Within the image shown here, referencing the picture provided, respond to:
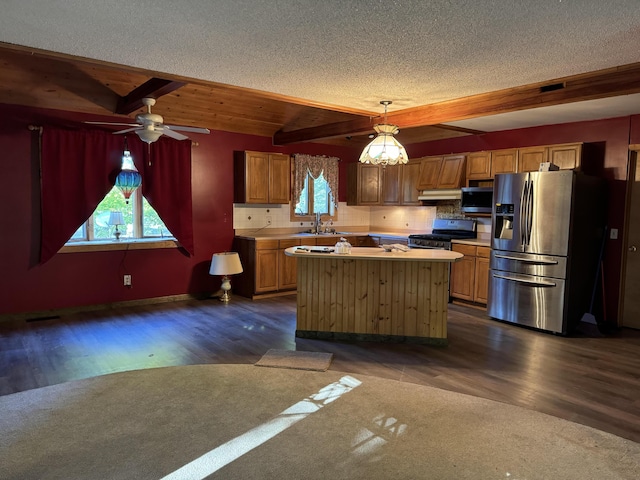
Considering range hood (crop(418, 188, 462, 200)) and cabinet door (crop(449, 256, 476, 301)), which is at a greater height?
range hood (crop(418, 188, 462, 200))

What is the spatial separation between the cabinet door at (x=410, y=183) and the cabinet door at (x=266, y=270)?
7.54ft

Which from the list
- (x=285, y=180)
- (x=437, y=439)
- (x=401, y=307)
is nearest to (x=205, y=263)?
(x=285, y=180)

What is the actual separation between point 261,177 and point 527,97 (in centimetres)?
389

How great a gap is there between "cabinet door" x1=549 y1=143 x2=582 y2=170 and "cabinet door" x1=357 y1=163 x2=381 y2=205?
9.49 feet

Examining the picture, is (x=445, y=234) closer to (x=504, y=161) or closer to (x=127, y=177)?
(x=504, y=161)

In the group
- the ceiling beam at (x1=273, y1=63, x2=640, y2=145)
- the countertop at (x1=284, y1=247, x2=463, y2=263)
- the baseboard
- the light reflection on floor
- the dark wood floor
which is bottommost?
the light reflection on floor

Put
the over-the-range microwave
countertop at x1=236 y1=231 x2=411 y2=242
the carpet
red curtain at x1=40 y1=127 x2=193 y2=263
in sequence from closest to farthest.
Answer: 1. the carpet
2. red curtain at x1=40 y1=127 x2=193 y2=263
3. the over-the-range microwave
4. countertop at x1=236 y1=231 x2=411 y2=242

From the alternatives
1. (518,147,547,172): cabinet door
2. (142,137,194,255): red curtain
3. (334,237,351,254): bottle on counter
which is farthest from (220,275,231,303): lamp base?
(518,147,547,172): cabinet door

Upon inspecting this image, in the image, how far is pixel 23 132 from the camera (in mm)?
5004

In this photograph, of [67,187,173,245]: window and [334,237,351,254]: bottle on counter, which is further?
[67,187,173,245]: window

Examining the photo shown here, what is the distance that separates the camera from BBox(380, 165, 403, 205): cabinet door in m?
7.36

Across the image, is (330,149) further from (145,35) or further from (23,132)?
(145,35)

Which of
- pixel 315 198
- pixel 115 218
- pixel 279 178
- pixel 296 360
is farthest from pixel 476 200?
pixel 115 218

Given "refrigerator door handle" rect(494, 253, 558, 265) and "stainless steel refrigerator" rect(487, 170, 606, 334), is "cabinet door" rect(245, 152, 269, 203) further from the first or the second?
"refrigerator door handle" rect(494, 253, 558, 265)
